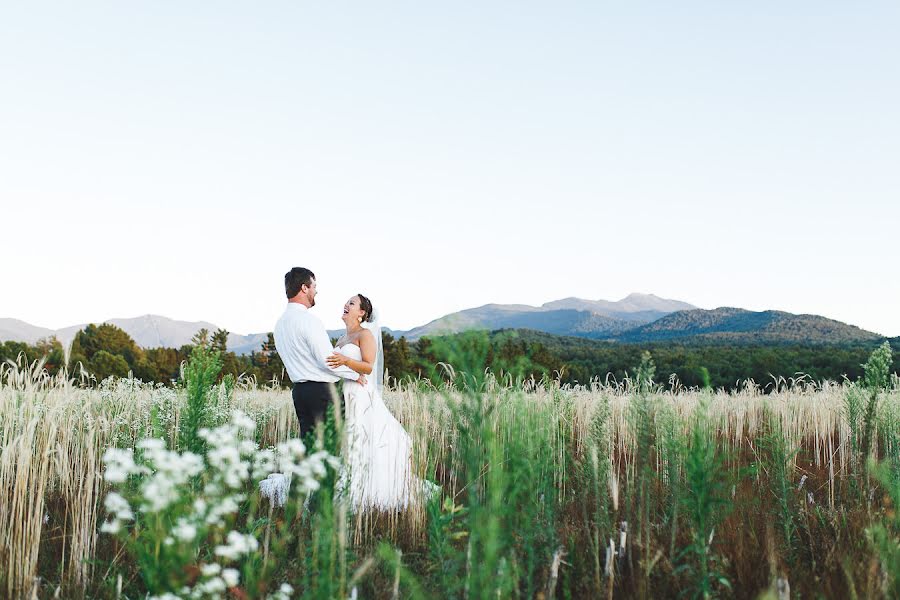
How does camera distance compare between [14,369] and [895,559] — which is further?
[14,369]

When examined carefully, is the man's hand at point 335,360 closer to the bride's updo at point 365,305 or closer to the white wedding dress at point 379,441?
the white wedding dress at point 379,441

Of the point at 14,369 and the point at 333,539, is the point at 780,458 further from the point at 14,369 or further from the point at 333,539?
the point at 14,369

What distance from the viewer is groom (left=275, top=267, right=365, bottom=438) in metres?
5.73

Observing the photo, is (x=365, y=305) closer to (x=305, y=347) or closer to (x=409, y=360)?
(x=409, y=360)

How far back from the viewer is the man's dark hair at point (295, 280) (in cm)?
575

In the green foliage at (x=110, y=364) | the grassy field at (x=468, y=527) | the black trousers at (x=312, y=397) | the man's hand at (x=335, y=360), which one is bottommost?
the grassy field at (x=468, y=527)

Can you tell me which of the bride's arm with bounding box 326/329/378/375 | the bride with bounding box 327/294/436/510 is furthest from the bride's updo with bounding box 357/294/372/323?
the bride's arm with bounding box 326/329/378/375

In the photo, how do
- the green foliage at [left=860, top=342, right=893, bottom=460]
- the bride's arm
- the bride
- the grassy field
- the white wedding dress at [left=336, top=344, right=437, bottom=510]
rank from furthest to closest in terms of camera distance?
the bride's arm < the bride < the white wedding dress at [left=336, top=344, right=437, bottom=510] < the green foliage at [left=860, top=342, right=893, bottom=460] < the grassy field

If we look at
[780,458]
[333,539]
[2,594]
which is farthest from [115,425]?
[780,458]

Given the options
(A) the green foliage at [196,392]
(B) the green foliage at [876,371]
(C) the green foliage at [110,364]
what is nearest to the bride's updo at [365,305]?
(A) the green foliage at [196,392]

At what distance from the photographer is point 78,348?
22.9 metres

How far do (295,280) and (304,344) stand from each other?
0.57 meters

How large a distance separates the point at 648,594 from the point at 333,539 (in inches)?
59.2

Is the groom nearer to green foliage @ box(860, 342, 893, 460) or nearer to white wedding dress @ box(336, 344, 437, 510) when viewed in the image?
white wedding dress @ box(336, 344, 437, 510)
